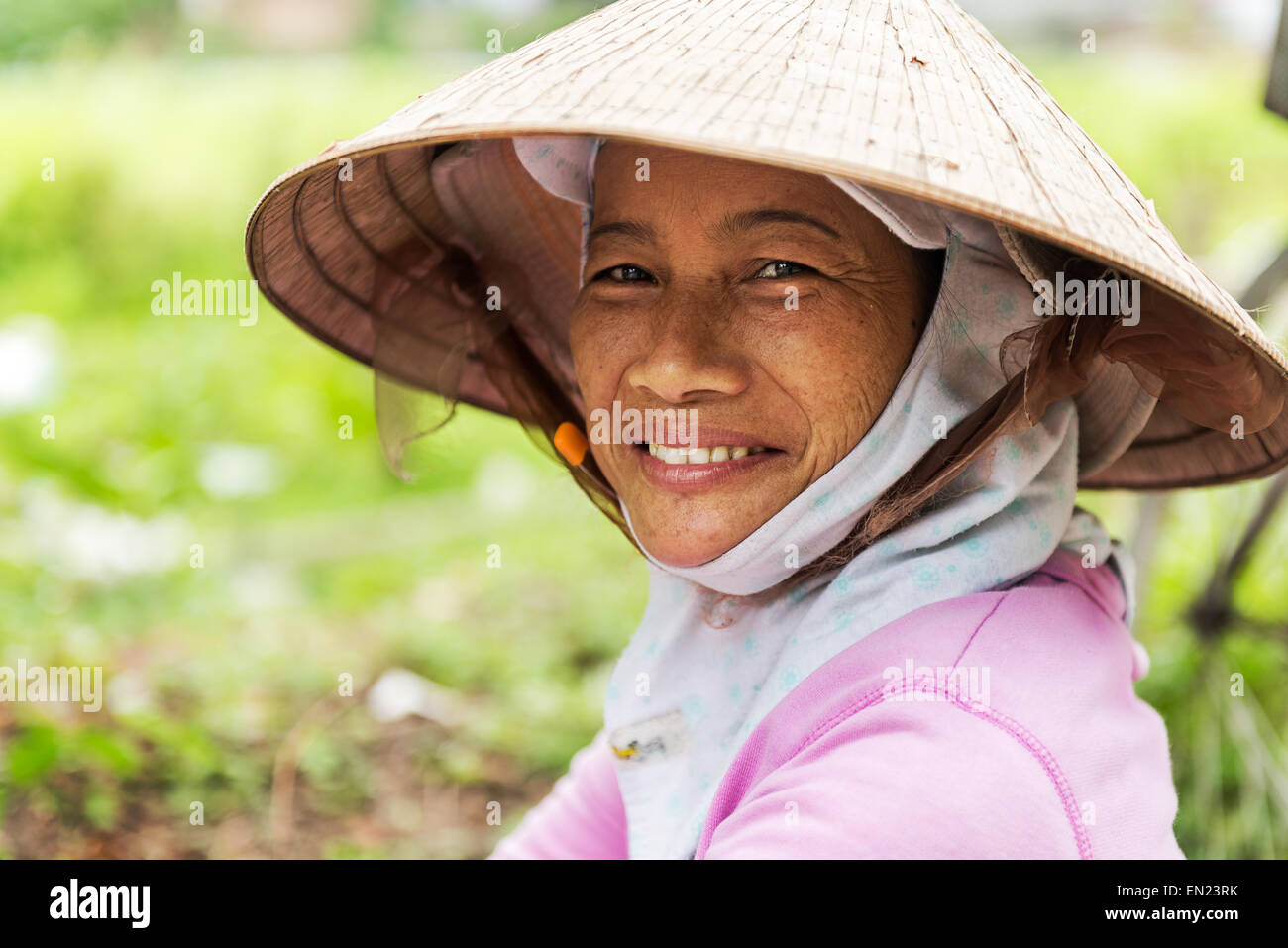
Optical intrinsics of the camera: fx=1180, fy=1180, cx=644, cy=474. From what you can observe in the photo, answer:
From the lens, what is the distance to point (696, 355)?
1.35 metres

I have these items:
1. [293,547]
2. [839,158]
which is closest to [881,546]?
[839,158]

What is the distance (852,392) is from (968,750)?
0.44 meters

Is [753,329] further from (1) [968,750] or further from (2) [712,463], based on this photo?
(1) [968,750]

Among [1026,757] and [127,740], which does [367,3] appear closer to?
[127,740]

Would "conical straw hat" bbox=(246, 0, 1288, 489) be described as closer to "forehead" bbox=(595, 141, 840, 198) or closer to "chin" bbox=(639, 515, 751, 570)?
"forehead" bbox=(595, 141, 840, 198)

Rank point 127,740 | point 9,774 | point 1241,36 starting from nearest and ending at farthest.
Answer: point 9,774, point 127,740, point 1241,36

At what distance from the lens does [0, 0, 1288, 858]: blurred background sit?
3.06 m

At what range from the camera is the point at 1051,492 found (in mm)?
1398

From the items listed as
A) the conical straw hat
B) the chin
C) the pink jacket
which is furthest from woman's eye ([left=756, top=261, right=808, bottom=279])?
the pink jacket

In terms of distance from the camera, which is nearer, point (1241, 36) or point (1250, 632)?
point (1250, 632)

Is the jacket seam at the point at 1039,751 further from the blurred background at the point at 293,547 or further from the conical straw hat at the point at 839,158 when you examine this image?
the blurred background at the point at 293,547

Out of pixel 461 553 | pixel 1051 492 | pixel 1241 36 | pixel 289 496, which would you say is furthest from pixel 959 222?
pixel 1241 36

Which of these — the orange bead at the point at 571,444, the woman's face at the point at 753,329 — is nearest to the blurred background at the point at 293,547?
the orange bead at the point at 571,444
